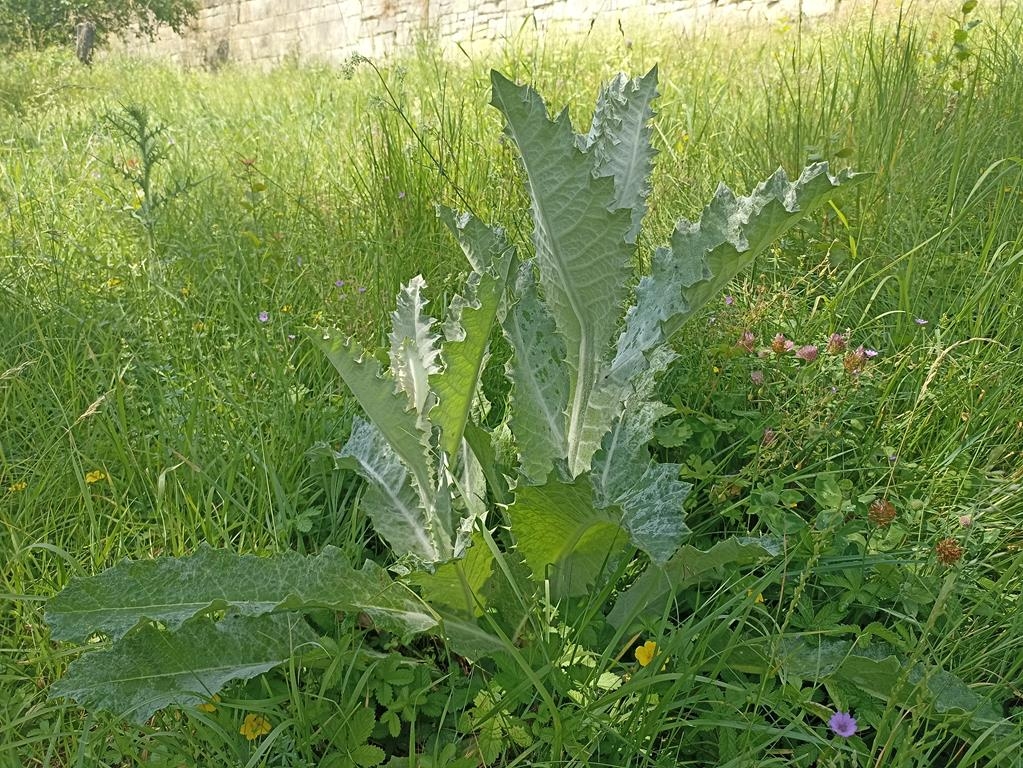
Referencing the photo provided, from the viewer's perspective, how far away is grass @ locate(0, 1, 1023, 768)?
119 centimetres

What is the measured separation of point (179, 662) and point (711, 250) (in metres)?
0.98

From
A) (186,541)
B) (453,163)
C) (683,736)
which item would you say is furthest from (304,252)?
(683,736)

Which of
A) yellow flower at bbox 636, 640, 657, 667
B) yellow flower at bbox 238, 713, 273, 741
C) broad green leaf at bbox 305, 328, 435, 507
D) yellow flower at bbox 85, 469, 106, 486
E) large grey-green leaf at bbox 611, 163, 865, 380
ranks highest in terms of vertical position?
large grey-green leaf at bbox 611, 163, 865, 380

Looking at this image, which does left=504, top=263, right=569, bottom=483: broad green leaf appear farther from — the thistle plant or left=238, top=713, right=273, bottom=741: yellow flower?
left=238, top=713, right=273, bottom=741: yellow flower

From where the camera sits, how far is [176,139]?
4.38 m

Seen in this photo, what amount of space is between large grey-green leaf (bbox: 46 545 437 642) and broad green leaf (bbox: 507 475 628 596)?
0.21 m

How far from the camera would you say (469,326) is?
3.74 ft

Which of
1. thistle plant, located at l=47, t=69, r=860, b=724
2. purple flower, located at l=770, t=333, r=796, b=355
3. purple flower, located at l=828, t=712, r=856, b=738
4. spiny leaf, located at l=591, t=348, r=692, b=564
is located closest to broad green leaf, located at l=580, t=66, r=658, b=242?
thistle plant, located at l=47, t=69, r=860, b=724

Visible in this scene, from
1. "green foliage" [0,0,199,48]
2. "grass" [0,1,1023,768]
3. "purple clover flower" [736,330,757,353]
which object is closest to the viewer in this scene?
"grass" [0,1,1023,768]

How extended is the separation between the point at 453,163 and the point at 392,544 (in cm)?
182

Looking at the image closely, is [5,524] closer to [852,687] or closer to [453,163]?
[852,687]

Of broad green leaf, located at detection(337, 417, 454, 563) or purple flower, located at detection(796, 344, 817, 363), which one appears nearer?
broad green leaf, located at detection(337, 417, 454, 563)

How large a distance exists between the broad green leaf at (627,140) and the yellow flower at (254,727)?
951 millimetres

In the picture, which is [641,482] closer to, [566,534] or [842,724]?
[566,534]
